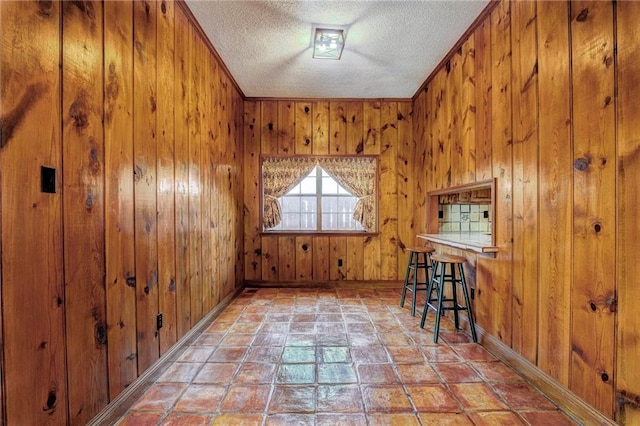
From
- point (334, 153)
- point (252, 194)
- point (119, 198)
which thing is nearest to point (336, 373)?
point (119, 198)

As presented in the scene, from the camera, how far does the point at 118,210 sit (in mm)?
1672

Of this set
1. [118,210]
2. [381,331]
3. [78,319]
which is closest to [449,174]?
[381,331]

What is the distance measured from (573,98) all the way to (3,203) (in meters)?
2.74

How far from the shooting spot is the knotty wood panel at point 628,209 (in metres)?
1.33

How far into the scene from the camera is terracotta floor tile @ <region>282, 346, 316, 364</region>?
228 cm

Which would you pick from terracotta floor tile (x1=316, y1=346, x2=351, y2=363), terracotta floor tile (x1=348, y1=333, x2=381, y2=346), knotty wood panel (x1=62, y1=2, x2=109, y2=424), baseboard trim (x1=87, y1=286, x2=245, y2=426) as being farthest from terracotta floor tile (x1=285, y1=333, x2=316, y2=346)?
knotty wood panel (x1=62, y1=2, x2=109, y2=424)

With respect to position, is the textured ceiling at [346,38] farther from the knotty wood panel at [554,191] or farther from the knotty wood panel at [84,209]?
the knotty wood panel at [84,209]

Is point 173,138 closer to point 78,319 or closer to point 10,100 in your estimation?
point 10,100

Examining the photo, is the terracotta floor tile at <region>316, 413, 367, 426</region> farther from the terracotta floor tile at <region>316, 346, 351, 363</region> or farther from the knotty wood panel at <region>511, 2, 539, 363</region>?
the knotty wood panel at <region>511, 2, 539, 363</region>

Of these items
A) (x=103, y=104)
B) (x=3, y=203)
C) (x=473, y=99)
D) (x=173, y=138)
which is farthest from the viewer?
(x=473, y=99)

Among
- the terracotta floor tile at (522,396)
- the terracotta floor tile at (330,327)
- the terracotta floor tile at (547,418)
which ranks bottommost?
the terracotta floor tile at (547,418)

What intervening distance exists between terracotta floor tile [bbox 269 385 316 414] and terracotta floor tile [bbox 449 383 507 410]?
93 centimetres

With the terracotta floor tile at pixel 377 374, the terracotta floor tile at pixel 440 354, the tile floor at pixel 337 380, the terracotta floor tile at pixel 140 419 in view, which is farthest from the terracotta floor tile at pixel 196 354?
the terracotta floor tile at pixel 440 354

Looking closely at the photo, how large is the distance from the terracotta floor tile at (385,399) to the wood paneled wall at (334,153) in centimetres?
264
